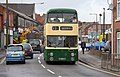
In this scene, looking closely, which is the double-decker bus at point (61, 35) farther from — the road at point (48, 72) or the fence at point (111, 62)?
the fence at point (111, 62)

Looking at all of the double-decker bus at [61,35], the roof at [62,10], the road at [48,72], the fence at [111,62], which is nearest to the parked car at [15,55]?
the double-decker bus at [61,35]

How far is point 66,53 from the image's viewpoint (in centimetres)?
2936

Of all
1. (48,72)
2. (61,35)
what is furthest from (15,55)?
(48,72)

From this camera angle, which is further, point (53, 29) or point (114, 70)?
point (53, 29)

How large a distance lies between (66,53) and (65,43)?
73cm

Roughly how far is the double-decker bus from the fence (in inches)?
137

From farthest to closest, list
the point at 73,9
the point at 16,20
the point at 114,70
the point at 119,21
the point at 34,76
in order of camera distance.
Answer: the point at 16,20, the point at 73,9, the point at 119,21, the point at 114,70, the point at 34,76

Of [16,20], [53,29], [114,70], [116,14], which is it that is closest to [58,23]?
[53,29]

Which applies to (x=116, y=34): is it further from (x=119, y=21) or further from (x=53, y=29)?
(x=53, y=29)

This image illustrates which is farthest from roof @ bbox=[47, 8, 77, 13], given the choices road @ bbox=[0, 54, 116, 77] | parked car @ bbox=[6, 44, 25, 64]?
road @ bbox=[0, 54, 116, 77]

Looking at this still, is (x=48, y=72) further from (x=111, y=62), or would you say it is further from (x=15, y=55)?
(x=15, y=55)

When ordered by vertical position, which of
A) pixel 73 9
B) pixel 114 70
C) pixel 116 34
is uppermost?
pixel 73 9

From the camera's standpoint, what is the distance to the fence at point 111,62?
2370 centimetres

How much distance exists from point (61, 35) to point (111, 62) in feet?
19.0
